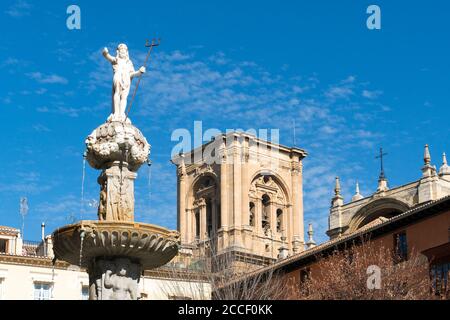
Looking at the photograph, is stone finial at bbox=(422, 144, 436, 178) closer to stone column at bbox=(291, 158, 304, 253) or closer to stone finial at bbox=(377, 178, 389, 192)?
stone finial at bbox=(377, 178, 389, 192)

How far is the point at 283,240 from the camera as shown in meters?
98.3

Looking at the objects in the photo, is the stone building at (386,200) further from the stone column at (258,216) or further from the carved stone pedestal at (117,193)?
the carved stone pedestal at (117,193)

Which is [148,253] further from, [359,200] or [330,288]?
[359,200]

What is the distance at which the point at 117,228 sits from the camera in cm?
2284

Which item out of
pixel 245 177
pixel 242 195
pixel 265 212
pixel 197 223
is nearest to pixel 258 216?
pixel 242 195

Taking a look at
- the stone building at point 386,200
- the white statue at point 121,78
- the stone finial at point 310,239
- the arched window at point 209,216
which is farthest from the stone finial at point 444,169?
the white statue at point 121,78

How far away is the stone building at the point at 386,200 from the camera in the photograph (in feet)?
253

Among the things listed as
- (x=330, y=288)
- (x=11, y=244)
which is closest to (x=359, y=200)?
(x=11, y=244)

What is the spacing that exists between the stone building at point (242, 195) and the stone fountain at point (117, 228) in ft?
218

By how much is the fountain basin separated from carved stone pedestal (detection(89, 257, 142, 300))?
0.55ft

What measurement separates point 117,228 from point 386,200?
60238mm
